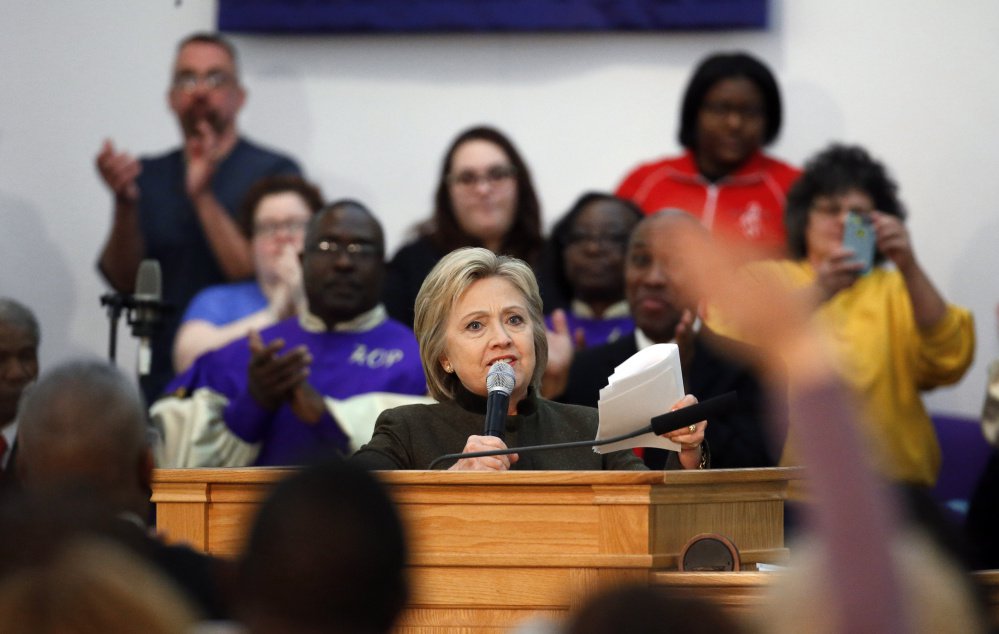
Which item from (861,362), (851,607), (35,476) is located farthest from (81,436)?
(861,362)

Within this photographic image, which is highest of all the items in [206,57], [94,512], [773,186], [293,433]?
[206,57]

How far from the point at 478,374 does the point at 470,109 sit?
126 inches

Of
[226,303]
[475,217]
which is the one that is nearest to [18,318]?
[226,303]

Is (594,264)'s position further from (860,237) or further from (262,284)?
(262,284)

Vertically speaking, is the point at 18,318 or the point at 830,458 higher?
the point at 830,458

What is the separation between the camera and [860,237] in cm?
516

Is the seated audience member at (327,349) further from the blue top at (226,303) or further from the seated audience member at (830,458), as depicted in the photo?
the seated audience member at (830,458)

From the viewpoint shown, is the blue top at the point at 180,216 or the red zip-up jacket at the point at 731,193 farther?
the blue top at the point at 180,216

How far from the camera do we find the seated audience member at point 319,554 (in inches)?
58.9

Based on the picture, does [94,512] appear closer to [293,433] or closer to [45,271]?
[293,433]

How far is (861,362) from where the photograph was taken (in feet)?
16.6

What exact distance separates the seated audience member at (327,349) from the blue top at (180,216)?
0.71 metres

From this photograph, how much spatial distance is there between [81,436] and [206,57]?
12.2 feet

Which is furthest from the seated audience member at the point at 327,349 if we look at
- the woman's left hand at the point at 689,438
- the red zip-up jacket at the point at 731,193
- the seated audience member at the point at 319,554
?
the seated audience member at the point at 319,554
